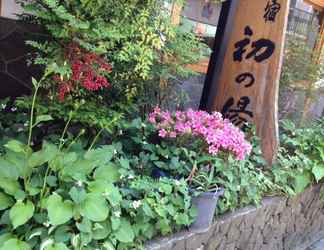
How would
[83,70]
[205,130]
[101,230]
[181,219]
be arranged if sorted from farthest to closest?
[205,130], [181,219], [83,70], [101,230]

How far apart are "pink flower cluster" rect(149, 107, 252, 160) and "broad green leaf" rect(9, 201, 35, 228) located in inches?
48.5

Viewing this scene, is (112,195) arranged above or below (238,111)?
below

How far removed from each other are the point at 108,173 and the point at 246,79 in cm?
212

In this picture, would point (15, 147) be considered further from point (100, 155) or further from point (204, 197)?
point (204, 197)

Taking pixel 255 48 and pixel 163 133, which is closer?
pixel 163 133

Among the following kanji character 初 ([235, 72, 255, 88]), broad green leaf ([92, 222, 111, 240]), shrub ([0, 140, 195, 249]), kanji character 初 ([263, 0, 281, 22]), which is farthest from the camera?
kanji character 初 ([235, 72, 255, 88])

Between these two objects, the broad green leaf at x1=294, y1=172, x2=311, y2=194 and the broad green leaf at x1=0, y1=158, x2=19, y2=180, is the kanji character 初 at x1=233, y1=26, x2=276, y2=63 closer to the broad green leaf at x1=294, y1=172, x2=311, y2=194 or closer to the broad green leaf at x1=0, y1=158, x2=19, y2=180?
the broad green leaf at x1=294, y1=172, x2=311, y2=194

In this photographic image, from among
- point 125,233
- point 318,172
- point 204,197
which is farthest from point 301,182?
point 125,233

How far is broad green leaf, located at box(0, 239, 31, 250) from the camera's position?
1.98 m

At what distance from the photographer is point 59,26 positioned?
245 centimetres

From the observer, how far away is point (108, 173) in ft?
7.96

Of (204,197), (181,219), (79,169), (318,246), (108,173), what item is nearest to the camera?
(79,169)

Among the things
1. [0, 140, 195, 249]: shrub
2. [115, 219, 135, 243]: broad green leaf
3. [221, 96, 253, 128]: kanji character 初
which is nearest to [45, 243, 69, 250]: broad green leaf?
[0, 140, 195, 249]: shrub

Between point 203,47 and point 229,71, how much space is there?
860 millimetres
